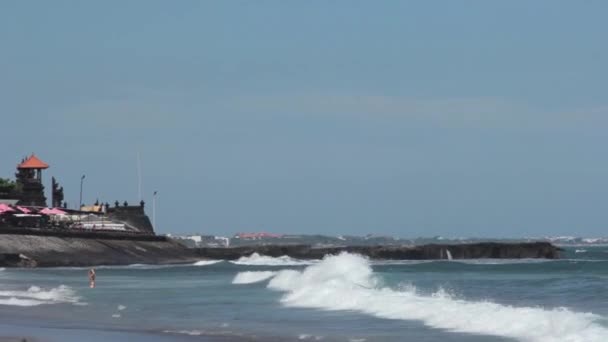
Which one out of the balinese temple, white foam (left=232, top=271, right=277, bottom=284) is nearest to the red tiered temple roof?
the balinese temple

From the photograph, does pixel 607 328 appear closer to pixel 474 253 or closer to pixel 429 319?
pixel 429 319

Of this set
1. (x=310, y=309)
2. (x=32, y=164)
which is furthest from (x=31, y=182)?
(x=310, y=309)

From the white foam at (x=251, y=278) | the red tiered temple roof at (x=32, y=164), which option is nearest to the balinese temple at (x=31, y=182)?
the red tiered temple roof at (x=32, y=164)

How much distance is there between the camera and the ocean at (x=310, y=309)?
2675cm

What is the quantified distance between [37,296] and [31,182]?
58.0m

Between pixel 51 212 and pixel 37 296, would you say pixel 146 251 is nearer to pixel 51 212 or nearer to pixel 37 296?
pixel 51 212

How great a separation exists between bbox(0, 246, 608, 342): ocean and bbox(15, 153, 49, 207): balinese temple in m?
44.2

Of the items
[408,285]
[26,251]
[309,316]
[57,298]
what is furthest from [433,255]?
[309,316]

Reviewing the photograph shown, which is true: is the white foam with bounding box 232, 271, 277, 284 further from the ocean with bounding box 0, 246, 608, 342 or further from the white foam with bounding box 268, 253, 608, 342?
the white foam with bounding box 268, 253, 608, 342

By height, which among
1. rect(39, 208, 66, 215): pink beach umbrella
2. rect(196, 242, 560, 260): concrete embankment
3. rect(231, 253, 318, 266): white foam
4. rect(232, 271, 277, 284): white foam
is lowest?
rect(232, 271, 277, 284): white foam

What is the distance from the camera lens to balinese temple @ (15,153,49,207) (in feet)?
322

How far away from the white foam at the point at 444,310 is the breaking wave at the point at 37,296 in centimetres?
685

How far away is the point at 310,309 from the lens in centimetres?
3578

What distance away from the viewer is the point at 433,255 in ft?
347
